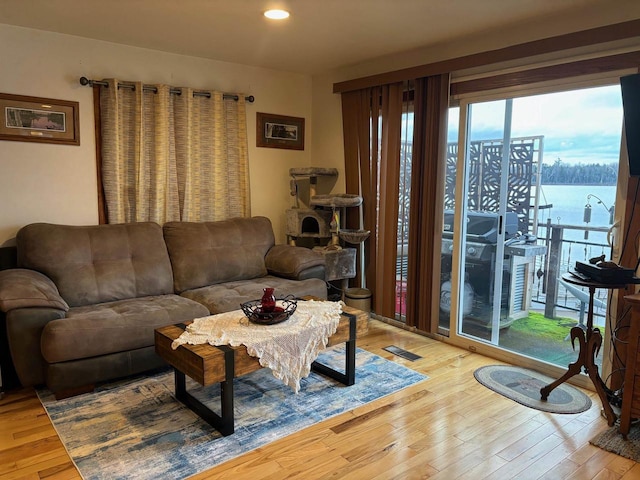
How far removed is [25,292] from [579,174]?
348 cm

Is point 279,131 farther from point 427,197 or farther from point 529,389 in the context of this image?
point 529,389

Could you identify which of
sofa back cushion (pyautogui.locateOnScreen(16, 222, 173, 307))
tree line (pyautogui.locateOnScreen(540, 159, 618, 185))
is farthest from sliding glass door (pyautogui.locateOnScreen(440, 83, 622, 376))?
sofa back cushion (pyautogui.locateOnScreen(16, 222, 173, 307))

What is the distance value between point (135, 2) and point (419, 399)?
2961mm

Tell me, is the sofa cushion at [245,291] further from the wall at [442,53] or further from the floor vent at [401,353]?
the wall at [442,53]

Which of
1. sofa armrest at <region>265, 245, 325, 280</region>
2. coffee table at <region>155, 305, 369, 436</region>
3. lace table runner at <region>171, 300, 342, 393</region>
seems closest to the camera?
coffee table at <region>155, 305, 369, 436</region>

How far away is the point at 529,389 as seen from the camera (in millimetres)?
2895

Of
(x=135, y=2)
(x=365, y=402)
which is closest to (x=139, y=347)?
(x=365, y=402)

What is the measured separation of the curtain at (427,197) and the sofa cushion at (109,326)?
1.78m

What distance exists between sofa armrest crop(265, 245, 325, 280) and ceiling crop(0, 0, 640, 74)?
171 cm

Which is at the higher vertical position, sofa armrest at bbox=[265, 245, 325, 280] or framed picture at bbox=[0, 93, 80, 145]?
framed picture at bbox=[0, 93, 80, 145]

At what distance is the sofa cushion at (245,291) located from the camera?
10.7 feet

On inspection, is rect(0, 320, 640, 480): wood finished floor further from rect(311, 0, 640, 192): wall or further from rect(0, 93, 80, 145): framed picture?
rect(311, 0, 640, 192): wall

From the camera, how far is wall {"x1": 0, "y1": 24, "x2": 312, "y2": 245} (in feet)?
10.9

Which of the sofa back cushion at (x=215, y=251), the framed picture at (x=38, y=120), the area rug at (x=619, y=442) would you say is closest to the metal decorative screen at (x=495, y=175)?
the area rug at (x=619, y=442)
